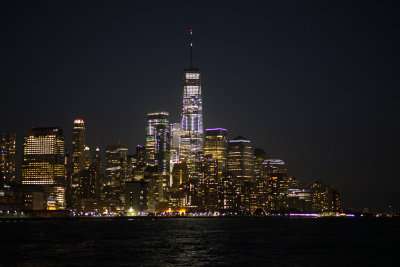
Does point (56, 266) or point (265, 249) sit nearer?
point (56, 266)

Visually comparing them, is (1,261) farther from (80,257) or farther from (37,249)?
(37,249)

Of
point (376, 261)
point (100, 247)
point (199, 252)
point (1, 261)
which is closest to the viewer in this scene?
point (1, 261)

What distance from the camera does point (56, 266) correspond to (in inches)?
2790

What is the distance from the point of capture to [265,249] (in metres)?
98.6

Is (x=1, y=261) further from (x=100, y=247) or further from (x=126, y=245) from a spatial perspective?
(x=126, y=245)

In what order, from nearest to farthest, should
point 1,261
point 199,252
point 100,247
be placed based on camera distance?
1. point 1,261
2. point 199,252
3. point 100,247

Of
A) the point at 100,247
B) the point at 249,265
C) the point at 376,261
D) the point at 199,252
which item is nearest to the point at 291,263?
the point at 249,265

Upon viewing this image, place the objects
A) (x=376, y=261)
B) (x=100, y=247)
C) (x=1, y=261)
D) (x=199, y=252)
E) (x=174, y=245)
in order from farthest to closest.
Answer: (x=174, y=245) < (x=100, y=247) < (x=199, y=252) < (x=376, y=261) < (x=1, y=261)

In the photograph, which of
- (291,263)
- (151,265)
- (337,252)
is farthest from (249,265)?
(337,252)

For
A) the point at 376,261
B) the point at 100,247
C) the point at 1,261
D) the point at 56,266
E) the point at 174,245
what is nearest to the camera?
the point at 56,266

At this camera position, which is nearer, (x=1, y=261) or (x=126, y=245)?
(x=1, y=261)

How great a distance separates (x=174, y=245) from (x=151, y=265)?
112ft

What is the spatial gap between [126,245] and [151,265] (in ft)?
111

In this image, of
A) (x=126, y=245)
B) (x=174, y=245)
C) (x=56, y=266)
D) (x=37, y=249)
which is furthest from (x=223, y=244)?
(x=56, y=266)
